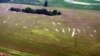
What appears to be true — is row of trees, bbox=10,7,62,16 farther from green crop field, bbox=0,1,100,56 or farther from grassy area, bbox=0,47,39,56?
grassy area, bbox=0,47,39,56

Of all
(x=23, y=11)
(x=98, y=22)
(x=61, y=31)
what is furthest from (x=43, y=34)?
(x=98, y=22)

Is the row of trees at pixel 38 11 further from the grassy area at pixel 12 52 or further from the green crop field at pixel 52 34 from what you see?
the grassy area at pixel 12 52

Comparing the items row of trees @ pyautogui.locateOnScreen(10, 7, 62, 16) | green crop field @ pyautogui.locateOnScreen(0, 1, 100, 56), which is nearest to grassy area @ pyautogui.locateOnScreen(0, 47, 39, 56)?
green crop field @ pyautogui.locateOnScreen(0, 1, 100, 56)

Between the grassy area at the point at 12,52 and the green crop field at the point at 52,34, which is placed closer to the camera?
the green crop field at the point at 52,34

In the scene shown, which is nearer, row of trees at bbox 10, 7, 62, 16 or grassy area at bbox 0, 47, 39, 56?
grassy area at bbox 0, 47, 39, 56

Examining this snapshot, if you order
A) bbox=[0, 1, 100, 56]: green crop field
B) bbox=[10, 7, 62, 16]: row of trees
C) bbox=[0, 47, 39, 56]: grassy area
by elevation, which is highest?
bbox=[10, 7, 62, 16]: row of trees

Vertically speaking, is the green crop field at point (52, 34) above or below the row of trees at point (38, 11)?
below

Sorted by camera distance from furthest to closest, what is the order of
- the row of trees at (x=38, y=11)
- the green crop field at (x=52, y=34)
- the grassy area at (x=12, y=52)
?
the row of trees at (x=38, y=11), the grassy area at (x=12, y=52), the green crop field at (x=52, y=34)

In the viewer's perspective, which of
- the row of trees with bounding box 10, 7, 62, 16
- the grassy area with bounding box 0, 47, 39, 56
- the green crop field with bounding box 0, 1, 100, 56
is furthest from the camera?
the row of trees with bounding box 10, 7, 62, 16

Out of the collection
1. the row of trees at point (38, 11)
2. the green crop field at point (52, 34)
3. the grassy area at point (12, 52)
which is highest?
the row of trees at point (38, 11)

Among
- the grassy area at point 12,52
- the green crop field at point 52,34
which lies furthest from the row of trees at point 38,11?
the grassy area at point 12,52

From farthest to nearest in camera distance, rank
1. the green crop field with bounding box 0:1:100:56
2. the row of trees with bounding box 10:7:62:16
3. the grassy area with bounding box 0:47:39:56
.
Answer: the row of trees with bounding box 10:7:62:16
the grassy area with bounding box 0:47:39:56
the green crop field with bounding box 0:1:100:56

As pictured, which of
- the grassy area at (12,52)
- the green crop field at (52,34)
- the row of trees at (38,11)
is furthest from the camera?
the row of trees at (38,11)
